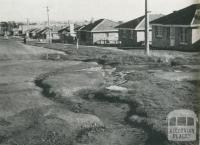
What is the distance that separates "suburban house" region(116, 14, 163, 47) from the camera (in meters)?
43.5

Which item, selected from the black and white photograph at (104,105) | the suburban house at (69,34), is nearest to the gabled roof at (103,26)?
the suburban house at (69,34)

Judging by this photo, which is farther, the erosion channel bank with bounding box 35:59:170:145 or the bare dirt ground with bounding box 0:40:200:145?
the bare dirt ground with bounding box 0:40:200:145

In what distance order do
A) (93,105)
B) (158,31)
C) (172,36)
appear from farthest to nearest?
(158,31), (172,36), (93,105)

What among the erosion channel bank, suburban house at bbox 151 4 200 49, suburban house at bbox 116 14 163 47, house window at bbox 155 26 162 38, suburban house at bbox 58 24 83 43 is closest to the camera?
the erosion channel bank

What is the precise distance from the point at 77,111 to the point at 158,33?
90.7 feet

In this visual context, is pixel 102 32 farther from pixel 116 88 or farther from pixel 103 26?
pixel 116 88

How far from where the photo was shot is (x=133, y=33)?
44438mm

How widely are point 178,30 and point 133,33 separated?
11921mm

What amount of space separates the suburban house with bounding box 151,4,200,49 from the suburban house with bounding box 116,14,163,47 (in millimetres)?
5456

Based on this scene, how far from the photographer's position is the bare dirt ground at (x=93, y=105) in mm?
8867

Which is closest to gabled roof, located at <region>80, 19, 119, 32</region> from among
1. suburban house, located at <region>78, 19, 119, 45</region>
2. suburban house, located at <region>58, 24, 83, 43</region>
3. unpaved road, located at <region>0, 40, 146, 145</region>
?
suburban house, located at <region>78, 19, 119, 45</region>

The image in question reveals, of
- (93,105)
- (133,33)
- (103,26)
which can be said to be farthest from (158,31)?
(93,105)

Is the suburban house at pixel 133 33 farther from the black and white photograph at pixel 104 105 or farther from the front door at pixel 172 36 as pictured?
the black and white photograph at pixel 104 105

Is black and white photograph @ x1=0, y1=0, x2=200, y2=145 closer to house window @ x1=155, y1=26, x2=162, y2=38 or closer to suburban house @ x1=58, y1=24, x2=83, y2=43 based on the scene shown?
house window @ x1=155, y1=26, x2=162, y2=38
